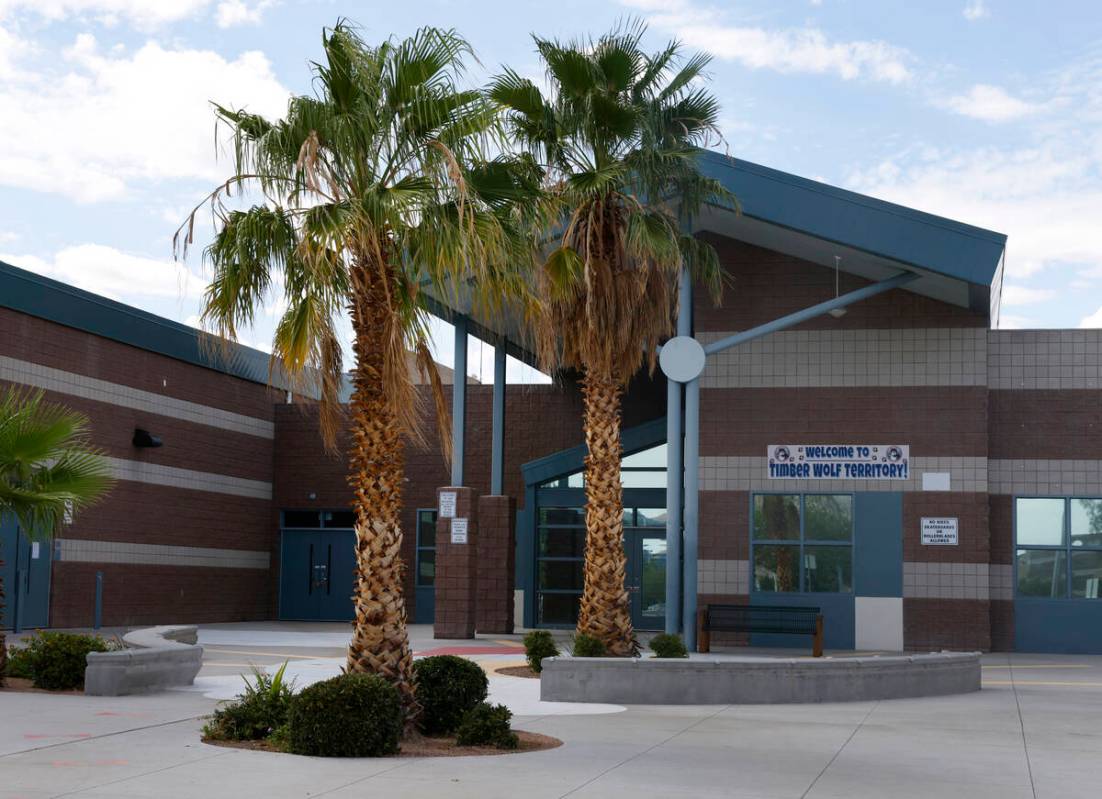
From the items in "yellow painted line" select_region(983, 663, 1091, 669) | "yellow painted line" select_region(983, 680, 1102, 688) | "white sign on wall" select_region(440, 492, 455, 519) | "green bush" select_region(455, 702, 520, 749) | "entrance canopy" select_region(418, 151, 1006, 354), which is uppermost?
"entrance canopy" select_region(418, 151, 1006, 354)

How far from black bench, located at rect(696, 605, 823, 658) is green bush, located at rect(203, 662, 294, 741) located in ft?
41.1

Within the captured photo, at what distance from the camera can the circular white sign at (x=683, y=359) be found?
23.5 meters

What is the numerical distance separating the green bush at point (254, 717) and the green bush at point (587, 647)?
6.65m

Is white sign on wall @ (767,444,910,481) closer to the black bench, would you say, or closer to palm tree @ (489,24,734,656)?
the black bench

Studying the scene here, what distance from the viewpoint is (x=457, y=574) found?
1062 inches

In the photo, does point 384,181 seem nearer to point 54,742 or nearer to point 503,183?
point 503,183

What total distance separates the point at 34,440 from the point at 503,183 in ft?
21.5

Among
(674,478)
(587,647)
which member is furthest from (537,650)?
(674,478)

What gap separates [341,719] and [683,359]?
13239 mm

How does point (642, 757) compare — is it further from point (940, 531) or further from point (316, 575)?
point (316, 575)

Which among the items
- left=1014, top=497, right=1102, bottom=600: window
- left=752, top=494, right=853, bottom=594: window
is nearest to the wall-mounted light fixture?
left=752, top=494, right=853, bottom=594: window

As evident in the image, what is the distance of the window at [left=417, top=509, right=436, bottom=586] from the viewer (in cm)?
3381

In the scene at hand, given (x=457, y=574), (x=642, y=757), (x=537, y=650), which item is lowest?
(x=642, y=757)

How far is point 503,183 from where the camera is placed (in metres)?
13.8
